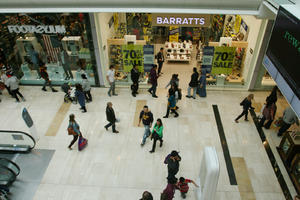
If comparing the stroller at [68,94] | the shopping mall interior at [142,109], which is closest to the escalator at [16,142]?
the shopping mall interior at [142,109]

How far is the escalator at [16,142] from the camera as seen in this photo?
8.26m

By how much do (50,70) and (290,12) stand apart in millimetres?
10053

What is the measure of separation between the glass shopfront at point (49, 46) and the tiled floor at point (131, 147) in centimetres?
105

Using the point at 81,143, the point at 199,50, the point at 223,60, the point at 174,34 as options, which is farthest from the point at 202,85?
the point at 81,143

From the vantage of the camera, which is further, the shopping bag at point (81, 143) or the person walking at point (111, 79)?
the person walking at point (111, 79)

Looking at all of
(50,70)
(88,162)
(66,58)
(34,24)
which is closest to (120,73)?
(66,58)

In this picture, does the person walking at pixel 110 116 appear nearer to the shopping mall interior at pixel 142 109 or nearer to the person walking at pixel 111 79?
the shopping mall interior at pixel 142 109

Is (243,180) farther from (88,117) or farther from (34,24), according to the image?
(34,24)

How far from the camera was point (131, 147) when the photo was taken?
873 centimetres

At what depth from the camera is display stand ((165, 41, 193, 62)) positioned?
44.9ft

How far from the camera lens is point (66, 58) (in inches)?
445

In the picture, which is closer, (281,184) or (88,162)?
(281,184)

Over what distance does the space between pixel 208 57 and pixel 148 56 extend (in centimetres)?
266

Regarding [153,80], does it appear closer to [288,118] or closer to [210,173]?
[288,118]
